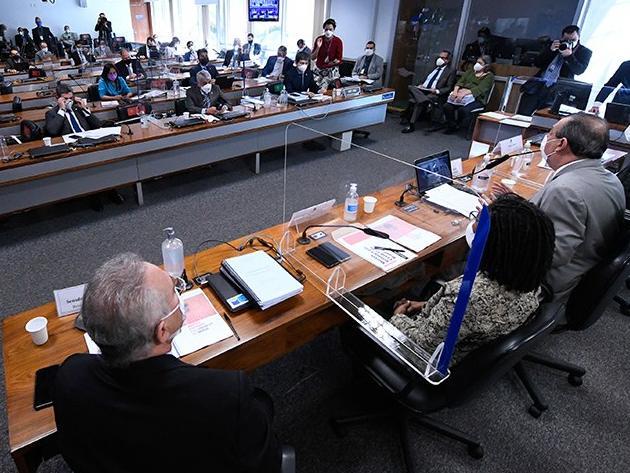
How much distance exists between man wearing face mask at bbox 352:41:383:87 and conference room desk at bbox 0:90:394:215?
1.80m

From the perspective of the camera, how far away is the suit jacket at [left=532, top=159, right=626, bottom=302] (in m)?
1.73

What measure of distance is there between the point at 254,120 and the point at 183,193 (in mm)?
1108

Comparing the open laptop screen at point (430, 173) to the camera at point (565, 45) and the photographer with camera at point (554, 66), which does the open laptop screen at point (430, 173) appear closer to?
the photographer with camera at point (554, 66)

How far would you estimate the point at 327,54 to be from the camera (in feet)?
21.5

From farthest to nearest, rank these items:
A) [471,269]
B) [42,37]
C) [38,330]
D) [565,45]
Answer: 1. [42,37]
2. [565,45]
3. [38,330]
4. [471,269]

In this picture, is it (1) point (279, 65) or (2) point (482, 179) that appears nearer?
(2) point (482, 179)

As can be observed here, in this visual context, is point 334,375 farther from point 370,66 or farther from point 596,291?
point 370,66

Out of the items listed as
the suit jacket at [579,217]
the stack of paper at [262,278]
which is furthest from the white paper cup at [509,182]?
the stack of paper at [262,278]

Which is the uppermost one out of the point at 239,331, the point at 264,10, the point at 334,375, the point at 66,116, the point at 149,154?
the point at 264,10

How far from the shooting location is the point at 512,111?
5102mm

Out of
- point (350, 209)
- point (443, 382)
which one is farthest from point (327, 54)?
point (443, 382)

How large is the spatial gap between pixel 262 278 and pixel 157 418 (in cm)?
80

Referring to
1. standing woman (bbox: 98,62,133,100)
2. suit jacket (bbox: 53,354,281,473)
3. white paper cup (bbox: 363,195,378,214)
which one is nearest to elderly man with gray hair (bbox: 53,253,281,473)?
suit jacket (bbox: 53,354,281,473)

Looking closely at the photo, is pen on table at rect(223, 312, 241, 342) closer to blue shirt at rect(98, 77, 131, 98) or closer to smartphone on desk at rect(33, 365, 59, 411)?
smartphone on desk at rect(33, 365, 59, 411)
